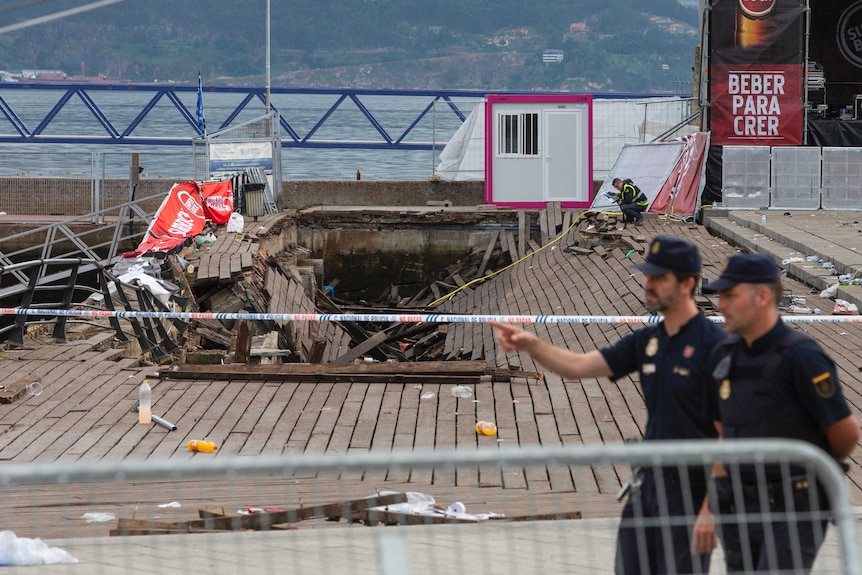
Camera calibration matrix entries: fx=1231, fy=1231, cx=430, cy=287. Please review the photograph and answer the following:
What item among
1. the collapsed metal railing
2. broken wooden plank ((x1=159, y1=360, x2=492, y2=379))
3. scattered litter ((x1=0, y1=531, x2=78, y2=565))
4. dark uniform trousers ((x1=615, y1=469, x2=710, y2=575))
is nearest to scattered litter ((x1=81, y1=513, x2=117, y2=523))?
scattered litter ((x1=0, y1=531, x2=78, y2=565))

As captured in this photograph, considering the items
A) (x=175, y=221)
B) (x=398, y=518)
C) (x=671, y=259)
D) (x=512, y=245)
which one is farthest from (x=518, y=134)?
(x=671, y=259)

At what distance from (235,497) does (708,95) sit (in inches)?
834

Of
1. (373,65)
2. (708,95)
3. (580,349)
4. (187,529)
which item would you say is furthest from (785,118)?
(373,65)

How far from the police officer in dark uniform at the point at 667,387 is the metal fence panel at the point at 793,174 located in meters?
21.9

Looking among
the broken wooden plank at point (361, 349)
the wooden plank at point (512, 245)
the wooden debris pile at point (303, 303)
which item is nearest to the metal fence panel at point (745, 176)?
the wooden debris pile at point (303, 303)

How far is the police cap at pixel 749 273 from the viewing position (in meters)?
4.70

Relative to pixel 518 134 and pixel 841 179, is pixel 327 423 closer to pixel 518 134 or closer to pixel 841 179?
pixel 518 134

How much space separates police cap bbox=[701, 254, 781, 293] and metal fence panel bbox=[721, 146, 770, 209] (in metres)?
21.8

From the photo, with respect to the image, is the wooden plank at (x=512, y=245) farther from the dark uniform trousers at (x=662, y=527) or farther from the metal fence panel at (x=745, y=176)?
the dark uniform trousers at (x=662, y=527)

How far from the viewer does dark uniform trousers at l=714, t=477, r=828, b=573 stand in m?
4.45

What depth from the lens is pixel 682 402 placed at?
496 cm

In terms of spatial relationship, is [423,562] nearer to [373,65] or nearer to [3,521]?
[3,521]

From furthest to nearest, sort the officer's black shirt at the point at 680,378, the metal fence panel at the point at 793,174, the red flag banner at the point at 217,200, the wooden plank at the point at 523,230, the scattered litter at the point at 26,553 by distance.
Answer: the wooden plank at the point at 523,230 < the metal fence panel at the point at 793,174 < the red flag banner at the point at 217,200 < the scattered litter at the point at 26,553 < the officer's black shirt at the point at 680,378

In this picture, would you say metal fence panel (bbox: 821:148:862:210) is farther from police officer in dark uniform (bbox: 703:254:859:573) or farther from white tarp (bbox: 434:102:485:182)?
police officer in dark uniform (bbox: 703:254:859:573)
